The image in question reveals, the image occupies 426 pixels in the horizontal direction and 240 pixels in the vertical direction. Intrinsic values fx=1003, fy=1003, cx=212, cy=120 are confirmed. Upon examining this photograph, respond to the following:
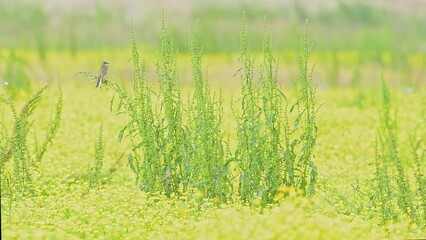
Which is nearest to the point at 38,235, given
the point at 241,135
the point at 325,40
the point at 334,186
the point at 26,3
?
the point at 241,135

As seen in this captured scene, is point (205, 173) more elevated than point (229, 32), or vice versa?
point (229, 32)

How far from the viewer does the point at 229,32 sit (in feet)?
→ 60.4

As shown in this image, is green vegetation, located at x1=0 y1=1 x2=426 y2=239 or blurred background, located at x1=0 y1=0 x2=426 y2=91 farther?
blurred background, located at x1=0 y1=0 x2=426 y2=91

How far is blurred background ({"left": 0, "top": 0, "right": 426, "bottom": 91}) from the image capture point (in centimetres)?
1684

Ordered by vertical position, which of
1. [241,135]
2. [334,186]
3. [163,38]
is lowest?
[334,186]

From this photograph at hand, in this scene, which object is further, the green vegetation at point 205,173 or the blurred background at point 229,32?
the blurred background at point 229,32

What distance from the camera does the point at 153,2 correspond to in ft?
68.0

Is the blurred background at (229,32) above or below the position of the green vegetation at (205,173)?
above

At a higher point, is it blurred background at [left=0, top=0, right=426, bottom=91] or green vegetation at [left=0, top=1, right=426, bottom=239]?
blurred background at [left=0, top=0, right=426, bottom=91]

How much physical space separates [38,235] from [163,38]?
262 centimetres

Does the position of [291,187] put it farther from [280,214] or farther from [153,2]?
[153,2]

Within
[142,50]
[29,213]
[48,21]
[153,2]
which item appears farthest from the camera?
[153,2]

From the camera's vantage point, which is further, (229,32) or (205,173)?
(229,32)

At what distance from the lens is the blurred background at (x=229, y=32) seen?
55.3 feet
